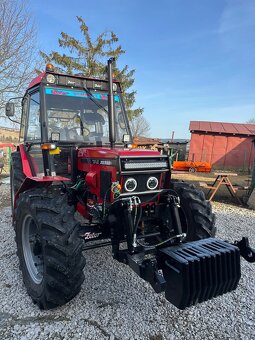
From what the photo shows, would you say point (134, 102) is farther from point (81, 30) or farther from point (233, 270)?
point (233, 270)

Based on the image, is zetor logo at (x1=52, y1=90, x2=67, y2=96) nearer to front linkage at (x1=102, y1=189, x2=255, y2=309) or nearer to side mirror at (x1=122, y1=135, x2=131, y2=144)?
side mirror at (x1=122, y1=135, x2=131, y2=144)

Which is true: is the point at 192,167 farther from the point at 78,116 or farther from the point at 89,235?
the point at 89,235

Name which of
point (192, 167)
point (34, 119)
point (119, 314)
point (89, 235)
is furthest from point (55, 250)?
point (192, 167)

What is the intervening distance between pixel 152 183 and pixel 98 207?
650mm

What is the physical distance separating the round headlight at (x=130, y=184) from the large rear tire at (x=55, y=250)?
2.03ft

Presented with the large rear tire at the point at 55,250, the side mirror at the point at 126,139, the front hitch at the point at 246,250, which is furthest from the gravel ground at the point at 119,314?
the side mirror at the point at 126,139

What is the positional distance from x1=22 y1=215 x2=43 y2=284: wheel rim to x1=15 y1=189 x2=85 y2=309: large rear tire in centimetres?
2

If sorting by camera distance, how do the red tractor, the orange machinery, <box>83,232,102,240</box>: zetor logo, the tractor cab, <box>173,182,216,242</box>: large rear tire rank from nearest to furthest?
1. the red tractor
2. <box>83,232,102,240</box>: zetor logo
3. <box>173,182,216,242</box>: large rear tire
4. the tractor cab
5. the orange machinery

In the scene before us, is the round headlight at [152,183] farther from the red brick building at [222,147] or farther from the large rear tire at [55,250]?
the red brick building at [222,147]

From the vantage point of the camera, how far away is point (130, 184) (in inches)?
119

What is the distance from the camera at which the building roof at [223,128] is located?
22141mm

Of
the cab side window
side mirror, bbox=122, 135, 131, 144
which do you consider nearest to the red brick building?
side mirror, bbox=122, 135, 131, 144

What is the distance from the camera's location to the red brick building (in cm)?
2211

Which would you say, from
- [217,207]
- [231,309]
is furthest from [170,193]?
[217,207]
